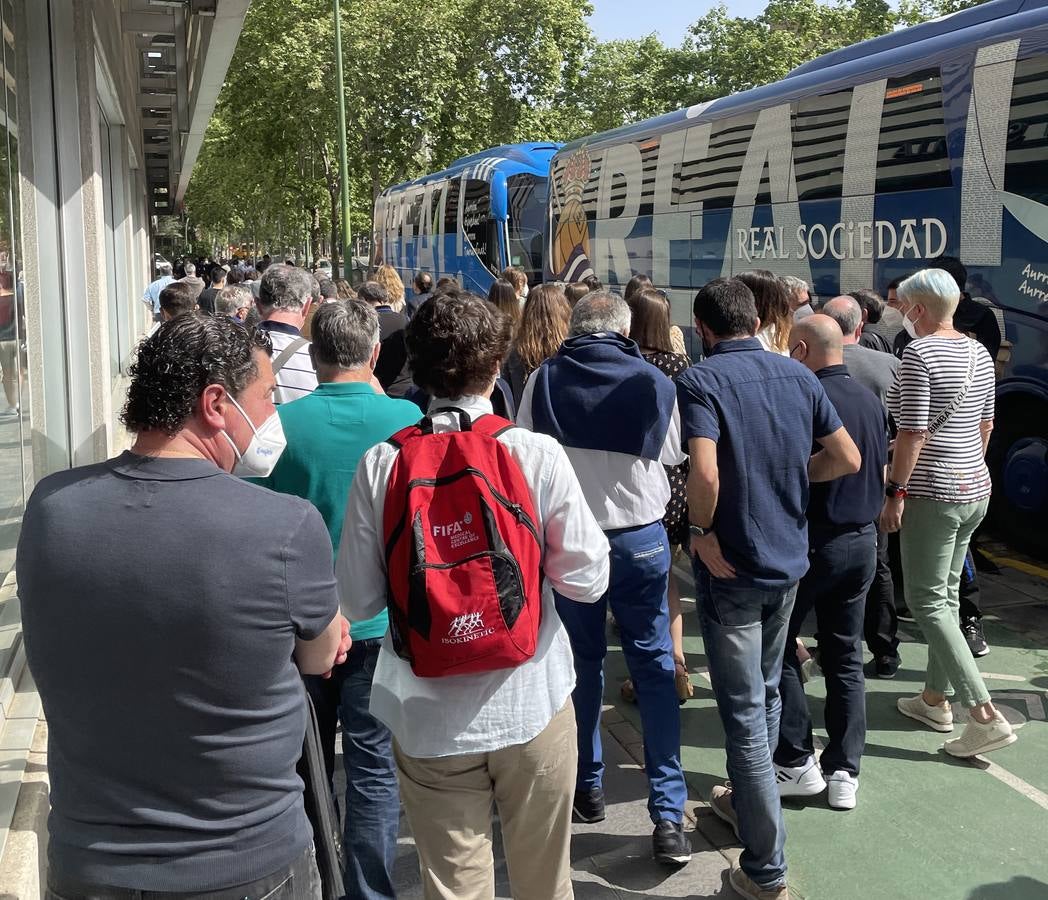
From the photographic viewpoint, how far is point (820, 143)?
9.25 m

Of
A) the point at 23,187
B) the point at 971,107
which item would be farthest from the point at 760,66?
the point at 23,187

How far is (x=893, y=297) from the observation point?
6848 millimetres

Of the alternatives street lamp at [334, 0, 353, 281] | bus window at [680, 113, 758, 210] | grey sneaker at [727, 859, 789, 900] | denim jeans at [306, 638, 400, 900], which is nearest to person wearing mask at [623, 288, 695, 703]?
grey sneaker at [727, 859, 789, 900]

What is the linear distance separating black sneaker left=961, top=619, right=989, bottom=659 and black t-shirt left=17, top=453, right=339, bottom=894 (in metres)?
4.55

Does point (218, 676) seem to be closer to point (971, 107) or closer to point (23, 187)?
point (23, 187)

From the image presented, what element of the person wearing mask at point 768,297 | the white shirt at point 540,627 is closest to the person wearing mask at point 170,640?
the white shirt at point 540,627

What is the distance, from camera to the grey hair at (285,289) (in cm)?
486

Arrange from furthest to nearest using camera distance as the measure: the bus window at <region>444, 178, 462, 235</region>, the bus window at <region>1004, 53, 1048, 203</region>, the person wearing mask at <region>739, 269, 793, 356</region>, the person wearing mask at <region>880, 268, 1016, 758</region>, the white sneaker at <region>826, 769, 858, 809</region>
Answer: the bus window at <region>444, 178, 462, 235</region> < the bus window at <region>1004, 53, 1048, 203</region> < the person wearing mask at <region>880, 268, 1016, 758</region> < the person wearing mask at <region>739, 269, 793, 356</region> < the white sneaker at <region>826, 769, 858, 809</region>

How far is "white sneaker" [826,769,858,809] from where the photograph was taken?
12.9 feet

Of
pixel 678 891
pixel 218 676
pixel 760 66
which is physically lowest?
pixel 678 891

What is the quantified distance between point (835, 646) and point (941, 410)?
117 cm

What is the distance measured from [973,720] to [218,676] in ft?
11.5

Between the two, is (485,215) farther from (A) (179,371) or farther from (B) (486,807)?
(A) (179,371)

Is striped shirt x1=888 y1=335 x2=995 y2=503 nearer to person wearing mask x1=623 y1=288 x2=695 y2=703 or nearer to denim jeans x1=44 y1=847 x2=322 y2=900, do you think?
person wearing mask x1=623 y1=288 x2=695 y2=703
